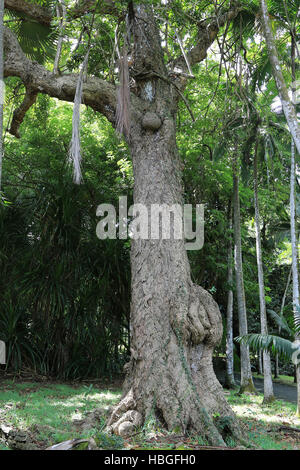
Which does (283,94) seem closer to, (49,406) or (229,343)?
(49,406)

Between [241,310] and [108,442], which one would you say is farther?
[241,310]

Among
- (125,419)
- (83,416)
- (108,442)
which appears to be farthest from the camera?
(83,416)

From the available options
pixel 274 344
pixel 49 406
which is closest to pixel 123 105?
pixel 274 344

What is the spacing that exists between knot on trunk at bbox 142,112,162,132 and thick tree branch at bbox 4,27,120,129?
1.61 ft

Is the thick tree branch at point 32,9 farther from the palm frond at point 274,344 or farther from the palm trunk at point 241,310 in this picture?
the palm frond at point 274,344

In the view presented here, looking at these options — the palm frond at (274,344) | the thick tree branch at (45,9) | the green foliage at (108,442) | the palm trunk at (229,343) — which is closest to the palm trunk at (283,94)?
the thick tree branch at (45,9)

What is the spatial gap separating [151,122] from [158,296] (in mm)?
2278

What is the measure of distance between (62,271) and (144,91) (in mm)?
3784

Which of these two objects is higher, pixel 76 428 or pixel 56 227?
pixel 56 227

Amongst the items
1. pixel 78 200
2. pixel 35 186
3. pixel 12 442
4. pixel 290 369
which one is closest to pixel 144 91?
pixel 78 200

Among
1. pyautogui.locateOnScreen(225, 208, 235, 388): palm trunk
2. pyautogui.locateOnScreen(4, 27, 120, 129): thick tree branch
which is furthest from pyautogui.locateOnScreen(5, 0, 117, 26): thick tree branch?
pyautogui.locateOnScreen(225, 208, 235, 388): palm trunk

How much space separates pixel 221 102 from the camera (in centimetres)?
923

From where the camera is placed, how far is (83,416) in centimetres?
Answer: 507

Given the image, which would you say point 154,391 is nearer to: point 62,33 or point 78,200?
point 62,33
